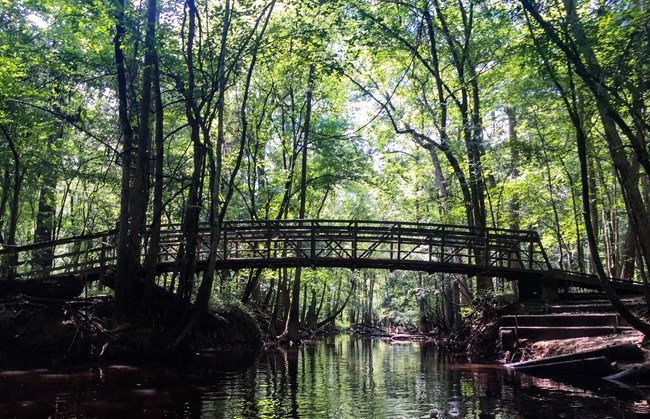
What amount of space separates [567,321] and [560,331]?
0.59 meters

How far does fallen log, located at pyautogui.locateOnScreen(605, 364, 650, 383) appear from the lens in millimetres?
8805

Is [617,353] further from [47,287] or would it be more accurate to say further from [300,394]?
[47,287]

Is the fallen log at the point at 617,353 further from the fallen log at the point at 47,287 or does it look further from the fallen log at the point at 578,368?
the fallen log at the point at 47,287

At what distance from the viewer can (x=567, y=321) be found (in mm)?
12406

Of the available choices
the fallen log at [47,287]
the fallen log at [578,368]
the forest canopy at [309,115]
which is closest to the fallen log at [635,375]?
the fallen log at [578,368]

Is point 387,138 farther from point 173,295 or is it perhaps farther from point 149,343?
point 149,343

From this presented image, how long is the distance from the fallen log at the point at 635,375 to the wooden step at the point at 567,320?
2.83m

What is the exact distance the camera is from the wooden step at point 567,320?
460 inches

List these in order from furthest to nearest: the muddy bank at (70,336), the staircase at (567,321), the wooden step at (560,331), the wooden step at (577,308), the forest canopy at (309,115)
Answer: the wooden step at (577,308)
the staircase at (567,321)
the wooden step at (560,331)
the muddy bank at (70,336)
the forest canopy at (309,115)

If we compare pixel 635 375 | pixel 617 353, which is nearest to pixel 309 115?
pixel 617 353

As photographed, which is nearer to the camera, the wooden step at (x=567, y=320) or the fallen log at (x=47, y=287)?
the wooden step at (x=567, y=320)

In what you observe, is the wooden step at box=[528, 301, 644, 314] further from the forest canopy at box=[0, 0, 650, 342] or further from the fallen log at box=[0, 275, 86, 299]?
the fallen log at box=[0, 275, 86, 299]

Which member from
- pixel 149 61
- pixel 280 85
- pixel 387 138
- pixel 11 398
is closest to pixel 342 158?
pixel 387 138

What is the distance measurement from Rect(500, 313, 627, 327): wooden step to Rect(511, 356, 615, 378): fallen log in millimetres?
2514
